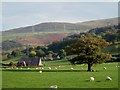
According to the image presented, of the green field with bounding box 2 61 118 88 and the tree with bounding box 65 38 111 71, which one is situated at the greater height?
the tree with bounding box 65 38 111 71

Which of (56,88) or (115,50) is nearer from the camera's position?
(56,88)

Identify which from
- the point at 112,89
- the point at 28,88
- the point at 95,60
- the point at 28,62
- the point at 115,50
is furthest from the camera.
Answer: the point at 115,50

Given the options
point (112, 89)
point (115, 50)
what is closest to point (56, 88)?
point (112, 89)

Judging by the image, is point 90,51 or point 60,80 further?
point 90,51

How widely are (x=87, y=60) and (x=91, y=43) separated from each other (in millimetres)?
2749

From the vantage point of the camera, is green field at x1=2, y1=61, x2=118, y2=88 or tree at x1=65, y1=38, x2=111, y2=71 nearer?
green field at x1=2, y1=61, x2=118, y2=88

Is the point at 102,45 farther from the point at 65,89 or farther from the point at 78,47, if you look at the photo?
the point at 65,89

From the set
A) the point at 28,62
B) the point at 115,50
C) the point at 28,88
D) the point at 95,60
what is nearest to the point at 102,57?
the point at 95,60

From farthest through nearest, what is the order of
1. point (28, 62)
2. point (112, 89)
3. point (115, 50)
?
point (115, 50) → point (28, 62) → point (112, 89)

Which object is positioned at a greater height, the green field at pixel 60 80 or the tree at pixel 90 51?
the tree at pixel 90 51

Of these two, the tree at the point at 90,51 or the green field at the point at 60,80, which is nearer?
the green field at the point at 60,80

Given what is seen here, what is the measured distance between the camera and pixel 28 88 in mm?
22875

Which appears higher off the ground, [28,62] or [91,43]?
[91,43]

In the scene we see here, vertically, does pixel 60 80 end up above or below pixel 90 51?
below
